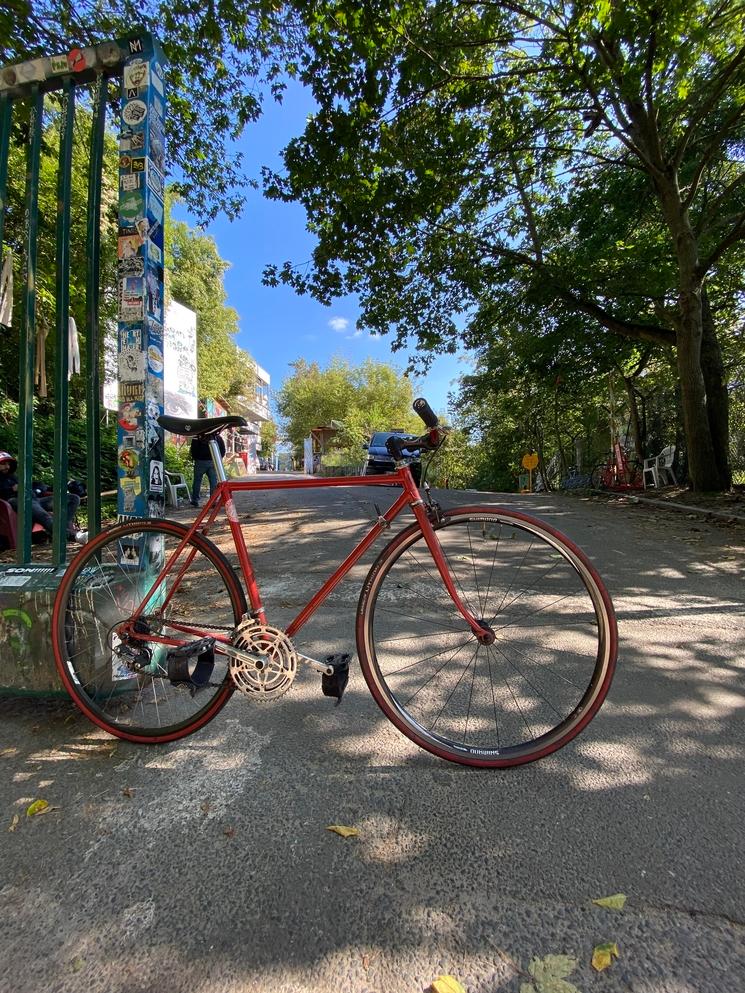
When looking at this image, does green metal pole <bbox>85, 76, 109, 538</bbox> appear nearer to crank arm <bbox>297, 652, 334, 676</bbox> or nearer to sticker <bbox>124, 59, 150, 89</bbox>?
sticker <bbox>124, 59, 150, 89</bbox>

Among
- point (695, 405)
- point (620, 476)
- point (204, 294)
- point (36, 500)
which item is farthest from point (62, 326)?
point (204, 294)

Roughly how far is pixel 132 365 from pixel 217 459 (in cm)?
70

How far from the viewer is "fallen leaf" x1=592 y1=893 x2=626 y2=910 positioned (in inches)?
47.7

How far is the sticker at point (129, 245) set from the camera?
7.55 feet

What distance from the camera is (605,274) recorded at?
9.48 meters

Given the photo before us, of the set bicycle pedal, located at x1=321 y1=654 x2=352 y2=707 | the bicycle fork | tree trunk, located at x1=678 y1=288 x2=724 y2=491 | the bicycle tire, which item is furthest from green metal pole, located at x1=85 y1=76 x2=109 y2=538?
tree trunk, located at x1=678 y1=288 x2=724 y2=491

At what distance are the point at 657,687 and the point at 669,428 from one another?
1488 centimetres

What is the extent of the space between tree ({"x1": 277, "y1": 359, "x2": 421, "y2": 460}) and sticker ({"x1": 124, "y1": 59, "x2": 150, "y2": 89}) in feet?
112

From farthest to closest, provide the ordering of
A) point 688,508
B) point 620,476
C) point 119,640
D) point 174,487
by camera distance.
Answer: point 620,476, point 174,487, point 688,508, point 119,640

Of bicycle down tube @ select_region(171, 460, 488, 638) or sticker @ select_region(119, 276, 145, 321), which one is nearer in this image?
bicycle down tube @ select_region(171, 460, 488, 638)

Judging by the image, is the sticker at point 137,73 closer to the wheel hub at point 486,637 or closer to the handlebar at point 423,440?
the handlebar at point 423,440

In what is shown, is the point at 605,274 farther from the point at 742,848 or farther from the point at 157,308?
the point at 742,848

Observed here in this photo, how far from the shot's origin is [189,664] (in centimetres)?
188

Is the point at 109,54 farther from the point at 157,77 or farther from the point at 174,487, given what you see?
the point at 174,487
